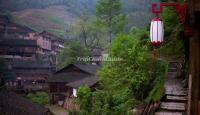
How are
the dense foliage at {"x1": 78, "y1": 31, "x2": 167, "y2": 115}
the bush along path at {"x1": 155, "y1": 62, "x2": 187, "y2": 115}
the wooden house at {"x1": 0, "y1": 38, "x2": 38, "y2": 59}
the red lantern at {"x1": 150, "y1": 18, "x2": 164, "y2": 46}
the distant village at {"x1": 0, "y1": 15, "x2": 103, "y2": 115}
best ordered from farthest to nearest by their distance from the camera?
the wooden house at {"x1": 0, "y1": 38, "x2": 38, "y2": 59}, the distant village at {"x1": 0, "y1": 15, "x2": 103, "y2": 115}, the dense foliage at {"x1": 78, "y1": 31, "x2": 167, "y2": 115}, the bush along path at {"x1": 155, "y1": 62, "x2": 187, "y2": 115}, the red lantern at {"x1": 150, "y1": 18, "x2": 164, "y2": 46}

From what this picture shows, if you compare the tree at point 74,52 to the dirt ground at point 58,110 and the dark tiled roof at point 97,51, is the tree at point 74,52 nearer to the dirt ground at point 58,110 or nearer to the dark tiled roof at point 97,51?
the dark tiled roof at point 97,51

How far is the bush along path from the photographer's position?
1040 centimetres

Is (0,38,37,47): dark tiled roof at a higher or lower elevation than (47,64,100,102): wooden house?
higher

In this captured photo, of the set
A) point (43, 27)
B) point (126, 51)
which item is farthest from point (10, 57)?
point (126, 51)

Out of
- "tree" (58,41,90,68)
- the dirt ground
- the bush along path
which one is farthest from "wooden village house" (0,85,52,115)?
"tree" (58,41,90,68)

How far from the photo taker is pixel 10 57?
48219 mm

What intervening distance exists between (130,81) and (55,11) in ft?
244

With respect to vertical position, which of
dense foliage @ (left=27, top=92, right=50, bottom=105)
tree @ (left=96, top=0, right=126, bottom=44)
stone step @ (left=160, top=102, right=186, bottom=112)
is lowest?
dense foliage @ (left=27, top=92, right=50, bottom=105)

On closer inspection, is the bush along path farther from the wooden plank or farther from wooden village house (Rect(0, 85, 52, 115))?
wooden village house (Rect(0, 85, 52, 115))

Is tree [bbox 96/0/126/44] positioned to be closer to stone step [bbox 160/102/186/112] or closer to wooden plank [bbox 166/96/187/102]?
wooden plank [bbox 166/96/187/102]

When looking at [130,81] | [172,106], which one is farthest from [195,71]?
[130,81]

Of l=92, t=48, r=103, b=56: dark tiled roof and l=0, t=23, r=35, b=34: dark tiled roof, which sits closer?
l=92, t=48, r=103, b=56: dark tiled roof

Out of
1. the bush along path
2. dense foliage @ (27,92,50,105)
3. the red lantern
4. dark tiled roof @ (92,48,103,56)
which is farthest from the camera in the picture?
dark tiled roof @ (92,48,103,56)

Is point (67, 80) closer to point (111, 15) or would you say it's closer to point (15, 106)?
point (111, 15)
